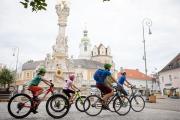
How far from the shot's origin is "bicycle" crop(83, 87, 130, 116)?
9047mm

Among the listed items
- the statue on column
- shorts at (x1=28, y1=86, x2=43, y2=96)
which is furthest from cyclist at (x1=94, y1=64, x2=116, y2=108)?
the statue on column

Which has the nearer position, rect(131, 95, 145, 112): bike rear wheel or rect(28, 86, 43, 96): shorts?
rect(28, 86, 43, 96): shorts

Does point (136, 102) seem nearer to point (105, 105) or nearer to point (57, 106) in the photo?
point (105, 105)

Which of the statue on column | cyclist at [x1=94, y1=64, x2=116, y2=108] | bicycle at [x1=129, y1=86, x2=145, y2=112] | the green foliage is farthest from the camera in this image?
the statue on column

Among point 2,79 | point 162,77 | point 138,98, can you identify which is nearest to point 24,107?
point 138,98

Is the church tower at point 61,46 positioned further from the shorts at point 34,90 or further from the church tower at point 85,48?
the church tower at point 85,48

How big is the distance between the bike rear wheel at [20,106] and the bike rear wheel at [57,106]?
0.69 meters

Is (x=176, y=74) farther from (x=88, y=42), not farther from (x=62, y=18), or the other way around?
(x=88, y=42)

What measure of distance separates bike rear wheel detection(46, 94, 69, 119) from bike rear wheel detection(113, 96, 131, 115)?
7.29ft

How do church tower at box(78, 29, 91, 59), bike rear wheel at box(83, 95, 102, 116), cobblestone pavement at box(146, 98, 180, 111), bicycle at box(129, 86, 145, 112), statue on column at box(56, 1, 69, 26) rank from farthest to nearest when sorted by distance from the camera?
church tower at box(78, 29, 91, 59) < statue on column at box(56, 1, 69, 26) < cobblestone pavement at box(146, 98, 180, 111) < bicycle at box(129, 86, 145, 112) < bike rear wheel at box(83, 95, 102, 116)

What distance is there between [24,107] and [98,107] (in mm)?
2874

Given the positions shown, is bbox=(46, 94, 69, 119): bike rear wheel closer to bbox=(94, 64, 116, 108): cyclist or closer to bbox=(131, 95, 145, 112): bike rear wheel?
bbox=(94, 64, 116, 108): cyclist

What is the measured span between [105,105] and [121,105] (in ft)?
3.31

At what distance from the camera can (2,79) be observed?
52.3 metres
